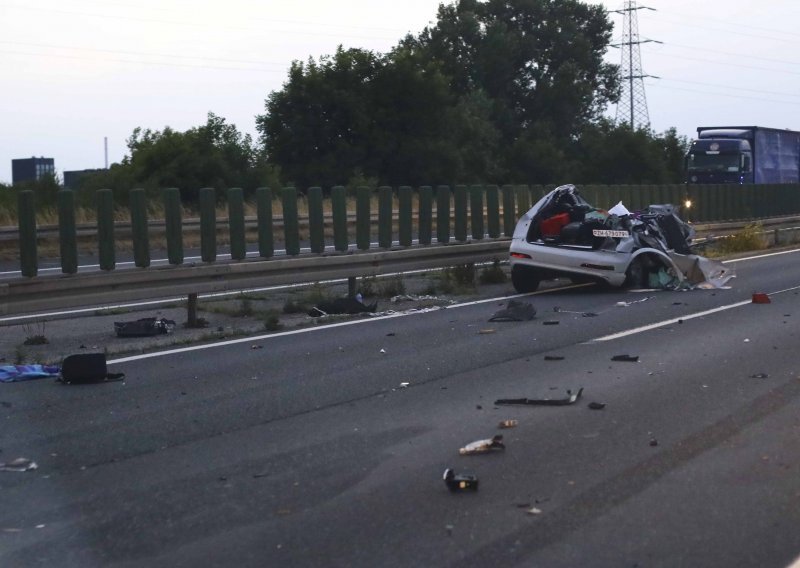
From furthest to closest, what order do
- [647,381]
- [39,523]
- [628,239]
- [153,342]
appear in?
[628,239] < [153,342] < [647,381] < [39,523]

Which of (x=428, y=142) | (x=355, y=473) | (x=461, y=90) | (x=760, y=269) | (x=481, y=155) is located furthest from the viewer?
(x=461, y=90)

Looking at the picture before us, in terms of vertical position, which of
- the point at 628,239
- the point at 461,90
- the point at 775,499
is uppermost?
the point at 461,90

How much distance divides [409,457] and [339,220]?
33.9ft

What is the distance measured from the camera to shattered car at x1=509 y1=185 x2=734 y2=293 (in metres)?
17.0

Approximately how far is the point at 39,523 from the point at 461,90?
69.8 meters

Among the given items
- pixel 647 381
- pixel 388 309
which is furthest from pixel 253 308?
pixel 647 381

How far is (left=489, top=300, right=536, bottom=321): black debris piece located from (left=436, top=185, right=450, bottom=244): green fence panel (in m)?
4.92

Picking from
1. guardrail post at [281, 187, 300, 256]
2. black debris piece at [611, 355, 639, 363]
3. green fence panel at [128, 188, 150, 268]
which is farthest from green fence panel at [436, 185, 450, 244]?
black debris piece at [611, 355, 639, 363]

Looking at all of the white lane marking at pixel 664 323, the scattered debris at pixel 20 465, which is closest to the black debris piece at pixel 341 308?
the white lane marking at pixel 664 323

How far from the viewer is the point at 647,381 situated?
9.80 m

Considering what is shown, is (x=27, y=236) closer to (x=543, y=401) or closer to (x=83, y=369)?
(x=83, y=369)

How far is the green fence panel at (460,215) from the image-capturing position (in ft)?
65.0

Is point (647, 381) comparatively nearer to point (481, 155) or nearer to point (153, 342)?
point (153, 342)

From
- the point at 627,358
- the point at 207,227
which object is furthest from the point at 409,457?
the point at 207,227
